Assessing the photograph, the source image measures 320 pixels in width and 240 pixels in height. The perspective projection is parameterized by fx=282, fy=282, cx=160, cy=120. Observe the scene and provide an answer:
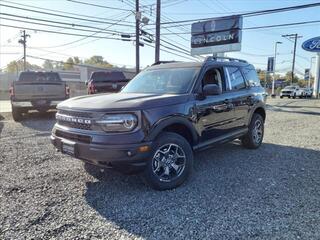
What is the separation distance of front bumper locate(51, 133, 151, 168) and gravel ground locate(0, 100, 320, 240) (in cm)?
54

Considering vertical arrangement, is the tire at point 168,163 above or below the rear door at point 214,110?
below

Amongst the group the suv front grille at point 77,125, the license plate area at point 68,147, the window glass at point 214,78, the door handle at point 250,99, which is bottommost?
the license plate area at point 68,147

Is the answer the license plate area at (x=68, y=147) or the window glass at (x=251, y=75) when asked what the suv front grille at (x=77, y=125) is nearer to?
the license plate area at (x=68, y=147)

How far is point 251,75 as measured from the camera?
21.5ft

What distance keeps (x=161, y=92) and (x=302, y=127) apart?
7.52m

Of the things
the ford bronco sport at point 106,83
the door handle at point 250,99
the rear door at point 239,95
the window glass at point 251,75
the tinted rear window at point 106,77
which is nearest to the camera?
the rear door at point 239,95

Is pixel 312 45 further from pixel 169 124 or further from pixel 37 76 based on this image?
pixel 169 124

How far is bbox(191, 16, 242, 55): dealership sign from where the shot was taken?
2038cm

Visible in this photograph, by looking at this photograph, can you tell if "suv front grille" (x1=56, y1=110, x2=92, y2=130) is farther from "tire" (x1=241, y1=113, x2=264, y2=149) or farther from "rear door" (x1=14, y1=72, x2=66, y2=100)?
"rear door" (x1=14, y1=72, x2=66, y2=100)

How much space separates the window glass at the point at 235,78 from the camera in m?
5.58

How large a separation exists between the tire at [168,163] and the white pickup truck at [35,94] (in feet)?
24.4

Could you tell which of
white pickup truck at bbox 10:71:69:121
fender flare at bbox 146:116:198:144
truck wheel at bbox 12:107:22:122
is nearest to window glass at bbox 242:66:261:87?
fender flare at bbox 146:116:198:144

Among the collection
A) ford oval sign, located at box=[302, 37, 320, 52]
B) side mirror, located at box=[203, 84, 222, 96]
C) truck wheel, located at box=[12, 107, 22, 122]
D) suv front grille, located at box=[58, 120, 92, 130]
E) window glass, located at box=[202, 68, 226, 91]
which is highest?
ford oval sign, located at box=[302, 37, 320, 52]

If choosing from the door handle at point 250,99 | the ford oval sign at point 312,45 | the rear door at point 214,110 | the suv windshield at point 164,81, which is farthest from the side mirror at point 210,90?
the ford oval sign at point 312,45
